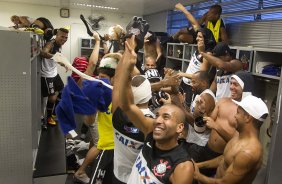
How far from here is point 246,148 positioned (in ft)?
5.79

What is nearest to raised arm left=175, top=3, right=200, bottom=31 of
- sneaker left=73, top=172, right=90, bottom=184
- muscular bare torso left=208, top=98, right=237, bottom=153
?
muscular bare torso left=208, top=98, right=237, bottom=153

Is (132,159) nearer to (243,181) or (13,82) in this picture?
(243,181)

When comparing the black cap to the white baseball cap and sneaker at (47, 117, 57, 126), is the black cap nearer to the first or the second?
the white baseball cap

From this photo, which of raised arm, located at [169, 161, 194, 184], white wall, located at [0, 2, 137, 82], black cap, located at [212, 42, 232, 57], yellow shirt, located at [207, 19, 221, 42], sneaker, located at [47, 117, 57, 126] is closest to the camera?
raised arm, located at [169, 161, 194, 184]

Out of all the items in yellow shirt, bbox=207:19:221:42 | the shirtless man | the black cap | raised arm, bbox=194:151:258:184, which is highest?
yellow shirt, bbox=207:19:221:42

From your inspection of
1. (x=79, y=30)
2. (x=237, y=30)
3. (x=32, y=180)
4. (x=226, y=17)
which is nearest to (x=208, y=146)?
(x=32, y=180)

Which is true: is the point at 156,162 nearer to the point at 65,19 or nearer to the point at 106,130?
the point at 106,130

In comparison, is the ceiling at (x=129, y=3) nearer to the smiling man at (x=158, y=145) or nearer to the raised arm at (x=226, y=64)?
the raised arm at (x=226, y=64)

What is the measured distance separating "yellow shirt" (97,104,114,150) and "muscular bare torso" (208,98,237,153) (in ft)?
3.02

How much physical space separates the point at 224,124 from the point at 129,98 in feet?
3.84

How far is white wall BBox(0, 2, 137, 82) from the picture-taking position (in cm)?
828

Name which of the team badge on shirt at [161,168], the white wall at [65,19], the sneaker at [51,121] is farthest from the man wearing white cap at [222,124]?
the white wall at [65,19]

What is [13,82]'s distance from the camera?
2.34 meters

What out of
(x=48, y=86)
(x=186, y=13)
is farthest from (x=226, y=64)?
(x=48, y=86)
